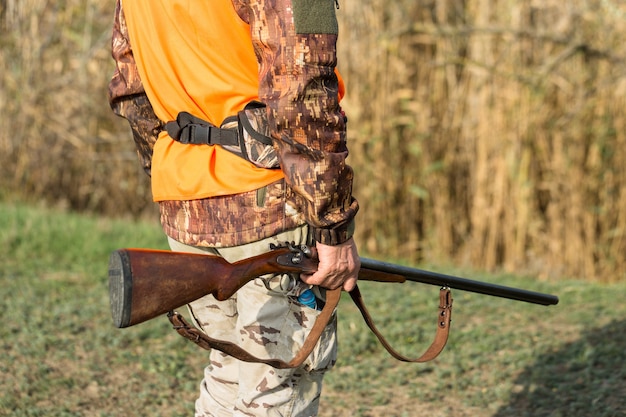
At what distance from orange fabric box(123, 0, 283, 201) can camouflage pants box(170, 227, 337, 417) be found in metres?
0.19

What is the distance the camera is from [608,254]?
633 cm

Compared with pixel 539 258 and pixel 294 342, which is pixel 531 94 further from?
pixel 294 342

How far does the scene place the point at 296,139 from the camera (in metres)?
2.23

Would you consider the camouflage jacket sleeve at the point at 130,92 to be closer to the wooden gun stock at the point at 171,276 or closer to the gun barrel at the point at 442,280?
the wooden gun stock at the point at 171,276

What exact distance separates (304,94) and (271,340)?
689 millimetres

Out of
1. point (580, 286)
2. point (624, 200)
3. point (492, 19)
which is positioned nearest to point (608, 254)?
point (624, 200)


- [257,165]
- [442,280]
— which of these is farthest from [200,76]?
[442,280]

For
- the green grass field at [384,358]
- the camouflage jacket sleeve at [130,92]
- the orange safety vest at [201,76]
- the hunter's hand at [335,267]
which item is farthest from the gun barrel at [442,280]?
the green grass field at [384,358]

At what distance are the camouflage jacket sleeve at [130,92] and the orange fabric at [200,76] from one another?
0.21m

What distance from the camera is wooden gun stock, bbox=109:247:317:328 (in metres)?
2.18

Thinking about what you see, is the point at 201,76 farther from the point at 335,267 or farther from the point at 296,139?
the point at 335,267

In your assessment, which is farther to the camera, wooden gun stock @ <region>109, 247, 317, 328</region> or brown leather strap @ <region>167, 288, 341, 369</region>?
brown leather strap @ <region>167, 288, 341, 369</region>

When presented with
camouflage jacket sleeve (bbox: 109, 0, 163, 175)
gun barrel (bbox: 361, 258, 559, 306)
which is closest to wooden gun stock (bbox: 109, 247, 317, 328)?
gun barrel (bbox: 361, 258, 559, 306)

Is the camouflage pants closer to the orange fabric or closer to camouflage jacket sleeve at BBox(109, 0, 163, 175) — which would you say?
the orange fabric
